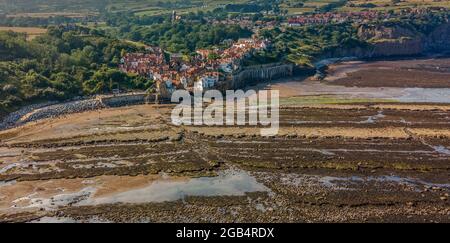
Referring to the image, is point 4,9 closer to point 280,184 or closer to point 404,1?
point 404,1

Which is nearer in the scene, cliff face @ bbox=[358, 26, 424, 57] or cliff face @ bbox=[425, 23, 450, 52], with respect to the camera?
cliff face @ bbox=[358, 26, 424, 57]

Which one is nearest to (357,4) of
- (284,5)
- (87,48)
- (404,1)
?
(404,1)

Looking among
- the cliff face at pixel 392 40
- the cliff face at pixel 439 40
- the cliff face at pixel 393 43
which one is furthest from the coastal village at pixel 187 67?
the cliff face at pixel 439 40

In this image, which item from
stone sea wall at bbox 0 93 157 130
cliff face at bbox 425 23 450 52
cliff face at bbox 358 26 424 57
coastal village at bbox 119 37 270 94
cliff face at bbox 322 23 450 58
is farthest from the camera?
cliff face at bbox 425 23 450 52

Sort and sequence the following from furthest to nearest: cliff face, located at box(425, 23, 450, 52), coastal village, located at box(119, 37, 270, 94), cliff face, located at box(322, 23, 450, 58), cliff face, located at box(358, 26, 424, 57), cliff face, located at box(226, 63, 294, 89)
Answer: cliff face, located at box(425, 23, 450, 52) → cliff face, located at box(358, 26, 424, 57) → cliff face, located at box(322, 23, 450, 58) → cliff face, located at box(226, 63, 294, 89) → coastal village, located at box(119, 37, 270, 94)

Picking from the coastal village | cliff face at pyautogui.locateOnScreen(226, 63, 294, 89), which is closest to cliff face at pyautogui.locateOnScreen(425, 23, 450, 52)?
cliff face at pyautogui.locateOnScreen(226, 63, 294, 89)

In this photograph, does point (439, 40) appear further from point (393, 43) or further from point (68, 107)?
point (68, 107)

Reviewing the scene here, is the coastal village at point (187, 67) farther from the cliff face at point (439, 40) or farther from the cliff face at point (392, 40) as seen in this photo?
the cliff face at point (439, 40)

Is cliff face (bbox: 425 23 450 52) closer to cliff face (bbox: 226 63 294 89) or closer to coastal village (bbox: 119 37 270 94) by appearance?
cliff face (bbox: 226 63 294 89)

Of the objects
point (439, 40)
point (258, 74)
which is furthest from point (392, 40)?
point (258, 74)
